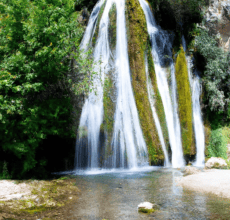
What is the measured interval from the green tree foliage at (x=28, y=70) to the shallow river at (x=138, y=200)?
8.30ft

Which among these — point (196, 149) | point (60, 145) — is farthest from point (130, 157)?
point (196, 149)

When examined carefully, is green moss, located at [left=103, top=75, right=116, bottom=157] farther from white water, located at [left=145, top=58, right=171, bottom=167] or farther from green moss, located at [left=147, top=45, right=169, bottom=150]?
green moss, located at [left=147, top=45, right=169, bottom=150]

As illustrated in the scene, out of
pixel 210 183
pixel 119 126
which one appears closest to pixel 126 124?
pixel 119 126

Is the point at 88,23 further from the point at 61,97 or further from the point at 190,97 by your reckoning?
the point at 61,97

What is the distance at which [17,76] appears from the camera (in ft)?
26.0

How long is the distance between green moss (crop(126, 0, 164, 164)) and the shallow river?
2.95m

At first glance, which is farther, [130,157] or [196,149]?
[196,149]

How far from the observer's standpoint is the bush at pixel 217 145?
15.0 metres

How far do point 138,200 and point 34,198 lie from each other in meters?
2.96

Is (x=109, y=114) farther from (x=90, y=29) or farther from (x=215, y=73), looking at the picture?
(x=215, y=73)

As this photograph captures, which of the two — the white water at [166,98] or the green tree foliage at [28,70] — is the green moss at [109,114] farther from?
the green tree foliage at [28,70]

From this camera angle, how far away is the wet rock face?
17688 mm

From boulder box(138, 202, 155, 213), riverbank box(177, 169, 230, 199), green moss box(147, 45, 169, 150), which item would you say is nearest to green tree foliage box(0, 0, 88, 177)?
boulder box(138, 202, 155, 213)

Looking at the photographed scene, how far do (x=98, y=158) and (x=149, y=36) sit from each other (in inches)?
347
